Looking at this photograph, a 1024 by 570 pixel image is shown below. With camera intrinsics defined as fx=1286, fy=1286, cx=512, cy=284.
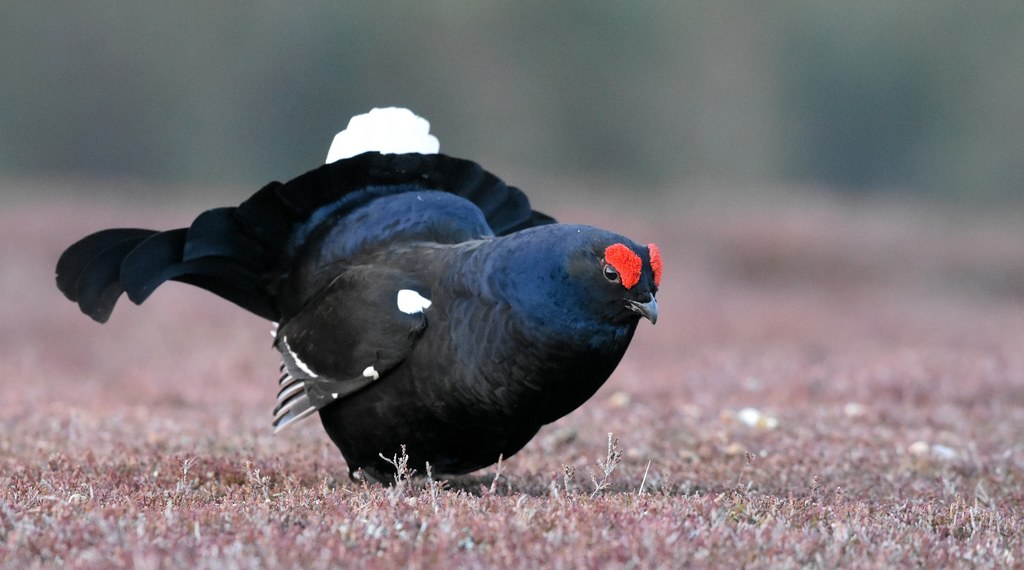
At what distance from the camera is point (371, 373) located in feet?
19.1

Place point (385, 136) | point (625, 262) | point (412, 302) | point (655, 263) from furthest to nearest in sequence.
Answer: point (385, 136) → point (412, 302) → point (655, 263) → point (625, 262)

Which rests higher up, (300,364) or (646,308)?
(646,308)

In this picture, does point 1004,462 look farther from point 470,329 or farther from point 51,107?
point 51,107

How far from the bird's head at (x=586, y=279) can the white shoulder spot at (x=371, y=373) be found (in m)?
0.81

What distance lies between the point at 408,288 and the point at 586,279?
98 centimetres

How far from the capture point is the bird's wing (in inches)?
227

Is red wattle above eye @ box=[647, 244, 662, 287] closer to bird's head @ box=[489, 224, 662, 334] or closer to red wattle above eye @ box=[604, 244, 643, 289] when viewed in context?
bird's head @ box=[489, 224, 662, 334]

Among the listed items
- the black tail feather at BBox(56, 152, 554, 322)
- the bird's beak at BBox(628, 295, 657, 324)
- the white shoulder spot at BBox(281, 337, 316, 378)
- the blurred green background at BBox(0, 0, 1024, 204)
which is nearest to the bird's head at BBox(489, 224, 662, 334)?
the bird's beak at BBox(628, 295, 657, 324)

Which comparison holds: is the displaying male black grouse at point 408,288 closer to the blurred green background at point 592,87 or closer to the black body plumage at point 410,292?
the black body plumage at point 410,292

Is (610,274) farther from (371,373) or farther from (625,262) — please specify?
(371,373)

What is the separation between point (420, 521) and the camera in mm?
4312

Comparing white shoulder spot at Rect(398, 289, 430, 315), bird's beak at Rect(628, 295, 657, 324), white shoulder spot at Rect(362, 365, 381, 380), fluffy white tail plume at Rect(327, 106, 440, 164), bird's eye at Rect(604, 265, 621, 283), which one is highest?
fluffy white tail plume at Rect(327, 106, 440, 164)

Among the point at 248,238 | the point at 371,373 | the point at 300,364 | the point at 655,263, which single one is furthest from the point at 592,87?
the point at 655,263

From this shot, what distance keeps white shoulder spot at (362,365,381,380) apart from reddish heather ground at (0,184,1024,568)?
505 millimetres
